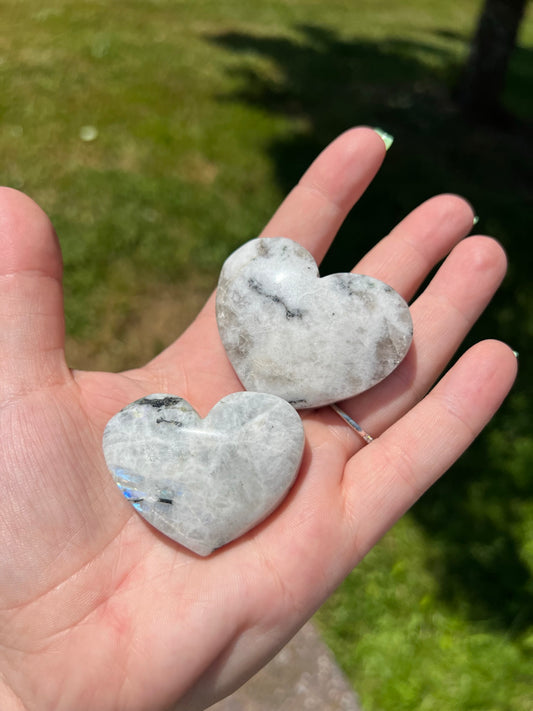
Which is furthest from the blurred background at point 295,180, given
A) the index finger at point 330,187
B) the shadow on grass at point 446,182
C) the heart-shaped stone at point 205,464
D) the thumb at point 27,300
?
the thumb at point 27,300

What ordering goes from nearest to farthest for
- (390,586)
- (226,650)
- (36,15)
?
(226,650) → (390,586) → (36,15)

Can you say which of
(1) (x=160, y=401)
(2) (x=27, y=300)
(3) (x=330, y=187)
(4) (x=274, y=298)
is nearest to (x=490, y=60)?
(3) (x=330, y=187)

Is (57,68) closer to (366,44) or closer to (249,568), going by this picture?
(366,44)

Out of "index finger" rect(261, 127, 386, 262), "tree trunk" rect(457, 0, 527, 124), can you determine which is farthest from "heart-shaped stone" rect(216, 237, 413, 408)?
"tree trunk" rect(457, 0, 527, 124)

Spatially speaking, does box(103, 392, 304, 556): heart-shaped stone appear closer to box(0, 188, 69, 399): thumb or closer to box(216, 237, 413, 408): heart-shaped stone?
box(216, 237, 413, 408): heart-shaped stone

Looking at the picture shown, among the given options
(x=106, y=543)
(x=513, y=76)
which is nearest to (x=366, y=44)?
(x=513, y=76)

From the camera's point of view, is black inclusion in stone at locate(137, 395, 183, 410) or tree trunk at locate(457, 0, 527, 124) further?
tree trunk at locate(457, 0, 527, 124)
